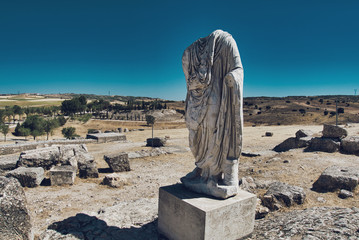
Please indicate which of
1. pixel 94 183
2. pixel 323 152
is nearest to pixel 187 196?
pixel 94 183

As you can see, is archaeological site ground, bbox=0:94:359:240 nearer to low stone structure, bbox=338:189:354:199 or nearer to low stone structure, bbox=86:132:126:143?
low stone structure, bbox=338:189:354:199

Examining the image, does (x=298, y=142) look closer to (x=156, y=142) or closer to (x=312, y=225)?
(x=156, y=142)

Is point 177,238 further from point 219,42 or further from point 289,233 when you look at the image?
point 219,42

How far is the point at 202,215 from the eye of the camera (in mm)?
3752

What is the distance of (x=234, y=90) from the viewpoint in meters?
4.11

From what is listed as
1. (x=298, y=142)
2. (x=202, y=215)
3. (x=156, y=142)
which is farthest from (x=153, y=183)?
(x=298, y=142)

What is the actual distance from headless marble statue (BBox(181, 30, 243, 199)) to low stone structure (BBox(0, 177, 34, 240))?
3.02 m

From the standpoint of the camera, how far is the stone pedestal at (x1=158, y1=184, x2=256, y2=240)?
3.82m

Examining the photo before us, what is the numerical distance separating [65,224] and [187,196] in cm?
268

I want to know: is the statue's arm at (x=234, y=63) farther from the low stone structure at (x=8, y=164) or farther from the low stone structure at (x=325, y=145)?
the low stone structure at (x=325, y=145)

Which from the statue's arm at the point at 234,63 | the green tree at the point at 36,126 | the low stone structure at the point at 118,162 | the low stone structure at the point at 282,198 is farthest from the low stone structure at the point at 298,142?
the green tree at the point at 36,126

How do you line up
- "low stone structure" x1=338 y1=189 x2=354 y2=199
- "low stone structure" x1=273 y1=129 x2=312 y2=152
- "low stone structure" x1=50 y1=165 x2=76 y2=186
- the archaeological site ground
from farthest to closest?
"low stone structure" x1=273 y1=129 x2=312 y2=152 → "low stone structure" x1=50 y1=165 x2=76 y2=186 → "low stone structure" x1=338 y1=189 x2=354 y2=199 → the archaeological site ground

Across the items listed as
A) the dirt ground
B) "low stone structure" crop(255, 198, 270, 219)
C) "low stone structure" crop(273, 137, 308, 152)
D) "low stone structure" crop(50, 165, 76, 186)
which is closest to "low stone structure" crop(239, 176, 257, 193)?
the dirt ground

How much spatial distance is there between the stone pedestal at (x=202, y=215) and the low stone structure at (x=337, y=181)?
3812 millimetres
